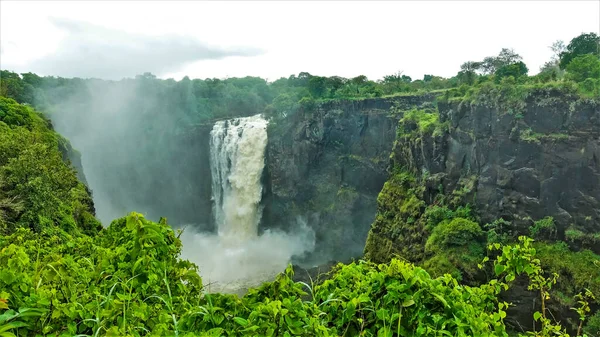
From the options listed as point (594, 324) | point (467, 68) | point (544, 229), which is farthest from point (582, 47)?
point (594, 324)

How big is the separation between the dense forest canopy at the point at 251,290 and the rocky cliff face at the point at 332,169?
2663 millimetres

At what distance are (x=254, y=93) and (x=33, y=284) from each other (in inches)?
2028

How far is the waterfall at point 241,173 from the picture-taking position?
1500 inches

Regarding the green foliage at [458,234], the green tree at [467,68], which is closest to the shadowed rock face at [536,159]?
the green foliage at [458,234]

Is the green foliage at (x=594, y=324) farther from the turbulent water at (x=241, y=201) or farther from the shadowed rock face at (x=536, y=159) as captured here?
the turbulent water at (x=241, y=201)

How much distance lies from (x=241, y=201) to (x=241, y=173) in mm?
2704

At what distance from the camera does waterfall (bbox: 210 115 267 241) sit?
3809 centimetres

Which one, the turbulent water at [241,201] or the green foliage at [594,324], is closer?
the green foliage at [594,324]

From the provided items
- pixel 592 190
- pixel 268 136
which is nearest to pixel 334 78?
pixel 268 136

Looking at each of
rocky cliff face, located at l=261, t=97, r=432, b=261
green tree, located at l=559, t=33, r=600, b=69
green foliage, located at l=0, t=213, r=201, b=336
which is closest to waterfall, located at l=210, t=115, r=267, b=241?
rocky cliff face, located at l=261, t=97, r=432, b=261

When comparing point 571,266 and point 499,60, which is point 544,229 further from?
point 499,60

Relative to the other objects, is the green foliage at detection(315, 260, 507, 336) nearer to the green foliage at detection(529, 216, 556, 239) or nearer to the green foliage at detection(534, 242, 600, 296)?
the green foliage at detection(534, 242, 600, 296)

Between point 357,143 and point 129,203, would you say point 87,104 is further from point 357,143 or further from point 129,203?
point 357,143

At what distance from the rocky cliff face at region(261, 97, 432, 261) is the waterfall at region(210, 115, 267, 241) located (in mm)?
1239
